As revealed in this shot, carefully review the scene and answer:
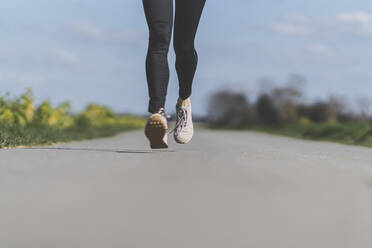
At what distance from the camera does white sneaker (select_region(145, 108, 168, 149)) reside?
395 cm

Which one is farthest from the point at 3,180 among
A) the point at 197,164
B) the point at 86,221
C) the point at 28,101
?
the point at 28,101

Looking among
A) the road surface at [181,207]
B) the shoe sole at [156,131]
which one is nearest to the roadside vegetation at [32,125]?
the shoe sole at [156,131]

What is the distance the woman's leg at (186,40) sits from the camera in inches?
164

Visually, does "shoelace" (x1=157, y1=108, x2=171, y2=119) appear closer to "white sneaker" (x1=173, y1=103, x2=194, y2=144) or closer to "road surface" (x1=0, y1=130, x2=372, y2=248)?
"white sneaker" (x1=173, y1=103, x2=194, y2=144)

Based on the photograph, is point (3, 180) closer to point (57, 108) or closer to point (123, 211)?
point (123, 211)

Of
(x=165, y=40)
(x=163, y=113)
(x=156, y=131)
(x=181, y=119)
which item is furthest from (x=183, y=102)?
(x=165, y=40)

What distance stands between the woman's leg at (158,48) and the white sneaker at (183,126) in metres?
0.40

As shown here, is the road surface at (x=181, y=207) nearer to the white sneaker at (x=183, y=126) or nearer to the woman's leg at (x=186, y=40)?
the white sneaker at (x=183, y=126)

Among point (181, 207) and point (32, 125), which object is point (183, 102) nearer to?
point (181, 207)

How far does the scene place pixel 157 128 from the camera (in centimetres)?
399

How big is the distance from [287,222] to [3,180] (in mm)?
1398

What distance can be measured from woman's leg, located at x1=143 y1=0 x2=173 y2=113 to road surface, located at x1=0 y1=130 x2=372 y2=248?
4.59 ft

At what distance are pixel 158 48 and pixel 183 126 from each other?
822mm

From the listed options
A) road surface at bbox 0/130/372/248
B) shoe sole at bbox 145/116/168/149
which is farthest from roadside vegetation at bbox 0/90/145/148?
road surface at bbox 0/130/372/248
